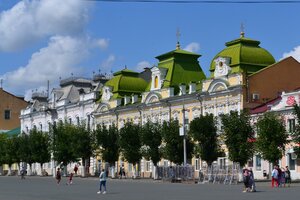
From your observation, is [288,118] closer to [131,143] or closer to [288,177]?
[288,177]

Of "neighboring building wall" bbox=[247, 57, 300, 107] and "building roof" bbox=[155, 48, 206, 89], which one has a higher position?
"building roof" bbox=[155, 48, 206, 89]

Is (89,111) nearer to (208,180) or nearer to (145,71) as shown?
(145,71)

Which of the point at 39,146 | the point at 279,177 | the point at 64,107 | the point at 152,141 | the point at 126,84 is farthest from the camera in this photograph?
the point at 64,107

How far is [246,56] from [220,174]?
15.9 meters

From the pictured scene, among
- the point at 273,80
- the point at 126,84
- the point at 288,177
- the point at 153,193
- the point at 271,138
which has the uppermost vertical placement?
the point at 126,84

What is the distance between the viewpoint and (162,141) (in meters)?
67.0

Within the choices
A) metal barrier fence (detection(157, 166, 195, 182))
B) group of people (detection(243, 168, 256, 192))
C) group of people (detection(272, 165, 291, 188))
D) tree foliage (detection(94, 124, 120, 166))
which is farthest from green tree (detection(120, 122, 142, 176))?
group of people (detection(243, 168, 256, 192))

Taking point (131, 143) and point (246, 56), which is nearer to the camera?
point (246, 56)

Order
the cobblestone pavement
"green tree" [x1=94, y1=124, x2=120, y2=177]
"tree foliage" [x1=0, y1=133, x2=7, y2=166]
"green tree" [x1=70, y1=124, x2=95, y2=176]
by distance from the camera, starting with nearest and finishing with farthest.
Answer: the cobblestone pavement < "green tree" [x1=94, y1=124, x2=120, y2=177] < "green tree" [x1=70, y1=124, x2=95, y2=176] < "tree foliage" [x1=0, y1=133, x2=7, y2=166]

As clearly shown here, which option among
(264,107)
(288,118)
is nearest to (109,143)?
(264,107)

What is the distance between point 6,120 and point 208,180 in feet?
249

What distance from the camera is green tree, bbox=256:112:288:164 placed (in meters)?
51.7

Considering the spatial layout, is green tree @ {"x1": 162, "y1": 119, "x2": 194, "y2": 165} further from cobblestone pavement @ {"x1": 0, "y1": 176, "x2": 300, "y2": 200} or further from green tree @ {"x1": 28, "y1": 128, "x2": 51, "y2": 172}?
green tree @ {"x1": 28, "y1": 128, "x2": 51, "y2": 172}

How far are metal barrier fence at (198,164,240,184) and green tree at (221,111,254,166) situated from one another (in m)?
2.25
